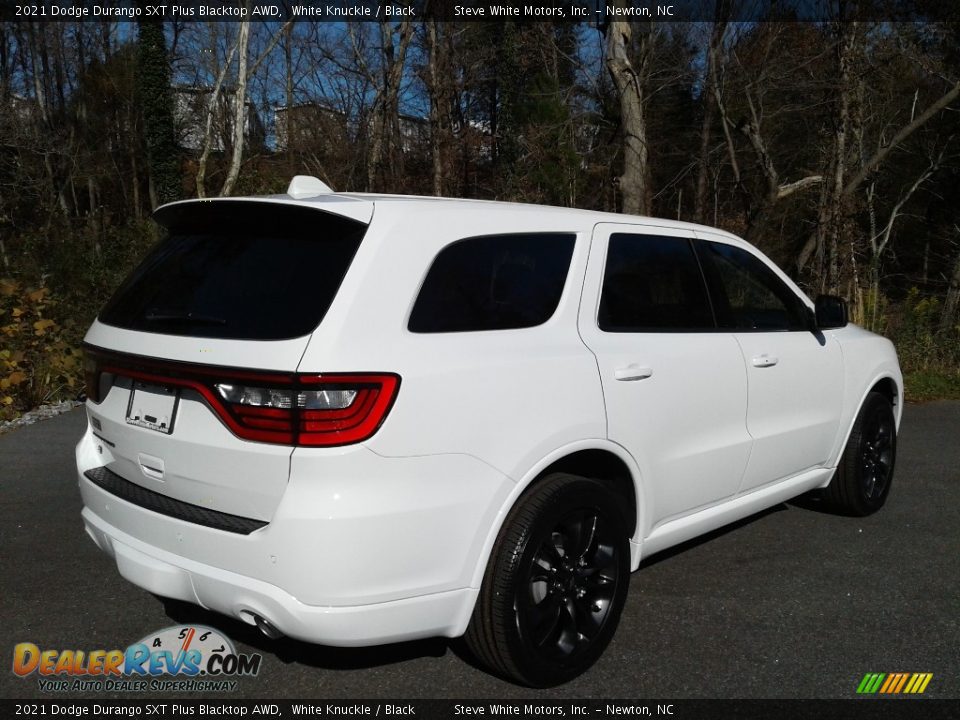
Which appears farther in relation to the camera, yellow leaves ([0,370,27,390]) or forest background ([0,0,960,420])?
forest background ([0,0,960,420])

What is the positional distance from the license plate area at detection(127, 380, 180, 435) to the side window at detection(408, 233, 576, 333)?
85 cm

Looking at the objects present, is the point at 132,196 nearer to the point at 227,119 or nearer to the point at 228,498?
the point at 227,119

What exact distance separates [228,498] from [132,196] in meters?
34.3

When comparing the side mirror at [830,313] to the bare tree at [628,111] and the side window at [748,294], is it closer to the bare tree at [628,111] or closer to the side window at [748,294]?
the side window at [748,294]

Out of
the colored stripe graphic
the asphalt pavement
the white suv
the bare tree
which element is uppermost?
the bare tree

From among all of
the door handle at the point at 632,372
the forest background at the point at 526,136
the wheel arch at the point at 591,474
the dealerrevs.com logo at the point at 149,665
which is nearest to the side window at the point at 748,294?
the door handle at the point at 632,372

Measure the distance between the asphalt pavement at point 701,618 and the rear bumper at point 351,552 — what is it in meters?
0.56

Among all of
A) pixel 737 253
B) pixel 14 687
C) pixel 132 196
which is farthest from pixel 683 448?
pixel 132 196

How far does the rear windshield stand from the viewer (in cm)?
252

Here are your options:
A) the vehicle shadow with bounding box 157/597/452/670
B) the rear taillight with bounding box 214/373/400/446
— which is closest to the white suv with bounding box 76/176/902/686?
the rear taillight with bounding box 214/373/400/446

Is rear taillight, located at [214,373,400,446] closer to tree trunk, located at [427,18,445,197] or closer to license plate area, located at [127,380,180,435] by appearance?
license plate area, located at [127,380,180,435]

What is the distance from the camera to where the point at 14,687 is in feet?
9.66

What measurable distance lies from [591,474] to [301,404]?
138 centimetres
